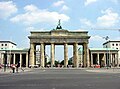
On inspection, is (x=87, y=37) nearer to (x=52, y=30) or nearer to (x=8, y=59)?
(x=52, y=30)

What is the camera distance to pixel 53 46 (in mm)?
Answer: 135875

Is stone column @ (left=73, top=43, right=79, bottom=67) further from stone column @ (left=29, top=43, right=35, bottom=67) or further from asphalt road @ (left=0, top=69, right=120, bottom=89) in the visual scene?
asphalt road @ (left=0, top=69, right=120, bottom=89)

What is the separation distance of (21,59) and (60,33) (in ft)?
105

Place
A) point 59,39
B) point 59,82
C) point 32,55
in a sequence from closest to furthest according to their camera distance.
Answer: point 59,82 → point 59,39 → point 32,55

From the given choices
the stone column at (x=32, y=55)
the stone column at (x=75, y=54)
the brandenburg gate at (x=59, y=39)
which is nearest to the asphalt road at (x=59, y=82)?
the stone column at (x=75, y=54)

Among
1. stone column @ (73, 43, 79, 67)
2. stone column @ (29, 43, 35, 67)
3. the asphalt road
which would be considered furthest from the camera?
stone column @ (29, 43, 35, 67)

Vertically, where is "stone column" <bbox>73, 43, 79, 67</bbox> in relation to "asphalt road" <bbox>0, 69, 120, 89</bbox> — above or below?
above

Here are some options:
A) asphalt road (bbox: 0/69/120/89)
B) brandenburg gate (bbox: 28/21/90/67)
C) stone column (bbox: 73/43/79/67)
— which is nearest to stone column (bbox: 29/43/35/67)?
brandenburg gate (bbox: 28/21/90/67)

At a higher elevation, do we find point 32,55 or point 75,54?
point 75,54

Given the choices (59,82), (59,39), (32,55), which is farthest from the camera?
(32,55)

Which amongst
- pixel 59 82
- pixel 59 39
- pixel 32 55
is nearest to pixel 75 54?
pixel 59 39

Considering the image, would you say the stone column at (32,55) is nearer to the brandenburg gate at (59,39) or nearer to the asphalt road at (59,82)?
the brandenburg gate at (59,39)

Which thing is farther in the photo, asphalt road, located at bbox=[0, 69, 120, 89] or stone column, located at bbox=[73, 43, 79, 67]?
stone column, located at bbox=[73, 43, 79, 67]

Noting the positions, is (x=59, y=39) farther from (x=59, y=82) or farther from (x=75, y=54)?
(x=59, y=82)
